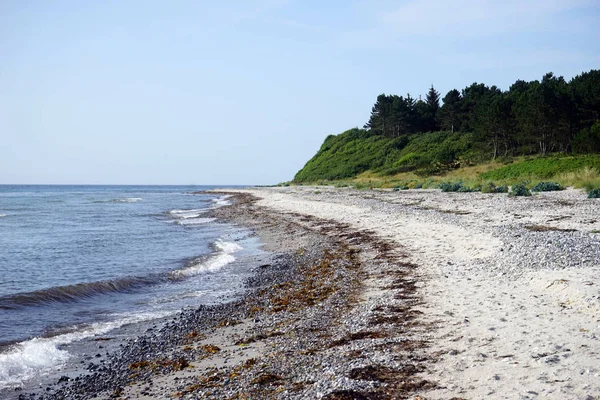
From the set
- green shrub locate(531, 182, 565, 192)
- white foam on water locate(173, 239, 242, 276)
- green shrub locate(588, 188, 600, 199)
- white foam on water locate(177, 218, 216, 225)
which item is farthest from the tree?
white foam on water locate(173, 239, 242, 276)

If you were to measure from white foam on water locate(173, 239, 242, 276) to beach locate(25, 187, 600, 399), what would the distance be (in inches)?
82.5

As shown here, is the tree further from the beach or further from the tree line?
the beach

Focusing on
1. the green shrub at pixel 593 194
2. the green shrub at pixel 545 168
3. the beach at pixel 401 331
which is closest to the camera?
the beach at pixel 401 331

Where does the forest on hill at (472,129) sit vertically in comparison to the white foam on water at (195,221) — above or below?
above

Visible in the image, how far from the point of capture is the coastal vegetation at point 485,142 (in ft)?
128

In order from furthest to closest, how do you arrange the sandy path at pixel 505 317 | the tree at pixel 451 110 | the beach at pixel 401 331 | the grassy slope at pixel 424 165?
the tree at pixel 451 110 → the grassy slope at pixel 424 165 → the beach at pixel 401 331 → the sandy path at pixel 505 317

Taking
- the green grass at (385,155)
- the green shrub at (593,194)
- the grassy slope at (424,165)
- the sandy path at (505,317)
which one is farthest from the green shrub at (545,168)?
the sandy path at (505,317)

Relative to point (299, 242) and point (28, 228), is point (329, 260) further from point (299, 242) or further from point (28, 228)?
point (28, 228)

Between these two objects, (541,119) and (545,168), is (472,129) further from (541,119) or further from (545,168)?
(545,168)

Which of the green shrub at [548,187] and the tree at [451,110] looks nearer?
the green shrub at [548,187]

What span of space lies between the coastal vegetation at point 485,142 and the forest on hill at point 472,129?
0.10 meters

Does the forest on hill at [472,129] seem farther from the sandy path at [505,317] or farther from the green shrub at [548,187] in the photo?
the sandy path at [505,317]

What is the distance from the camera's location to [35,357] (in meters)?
8.25

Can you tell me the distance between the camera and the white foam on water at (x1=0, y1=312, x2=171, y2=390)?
762 centimetres
